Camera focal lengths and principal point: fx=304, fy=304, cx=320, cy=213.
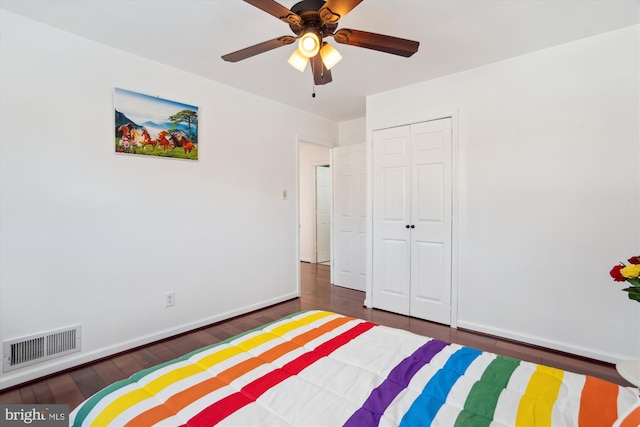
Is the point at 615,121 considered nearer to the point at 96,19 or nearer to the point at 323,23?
the point at 323,23

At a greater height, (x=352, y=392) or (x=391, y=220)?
(x=391, y=220)

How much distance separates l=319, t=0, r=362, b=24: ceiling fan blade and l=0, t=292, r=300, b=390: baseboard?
286 cm

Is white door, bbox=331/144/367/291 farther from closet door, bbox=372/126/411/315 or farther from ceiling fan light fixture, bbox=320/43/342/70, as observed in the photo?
ceiling fan light fixture, bbox=320/43/342/70

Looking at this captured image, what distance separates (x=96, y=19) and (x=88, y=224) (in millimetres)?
1487

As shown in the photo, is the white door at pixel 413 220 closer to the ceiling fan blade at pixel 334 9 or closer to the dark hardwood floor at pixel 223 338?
the dark hardwood floor at pixel 223 338

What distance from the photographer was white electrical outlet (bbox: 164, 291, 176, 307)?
2.84m

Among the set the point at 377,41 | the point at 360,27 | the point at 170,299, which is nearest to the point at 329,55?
the point at 377,41

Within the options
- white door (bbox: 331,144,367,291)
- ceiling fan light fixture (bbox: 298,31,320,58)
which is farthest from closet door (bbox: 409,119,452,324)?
ceiling fan light fixture (bbox: 298,31,320,58)

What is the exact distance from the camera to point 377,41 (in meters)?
1.72

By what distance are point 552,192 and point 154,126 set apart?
11.5 feet

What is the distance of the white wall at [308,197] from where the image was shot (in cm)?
627

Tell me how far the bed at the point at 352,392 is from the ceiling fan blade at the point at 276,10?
1.64m
